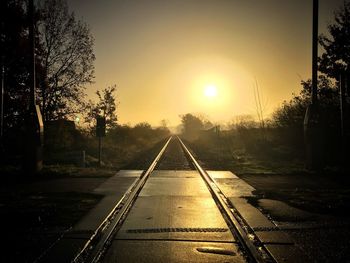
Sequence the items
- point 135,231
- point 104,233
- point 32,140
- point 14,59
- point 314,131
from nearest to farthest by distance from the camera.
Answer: point 104,233 < point 135,231 < point 32,140 < point 314,131 < point 14,59

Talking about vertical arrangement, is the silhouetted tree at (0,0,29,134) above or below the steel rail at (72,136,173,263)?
above

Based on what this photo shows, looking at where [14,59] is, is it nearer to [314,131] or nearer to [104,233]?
[314,131]

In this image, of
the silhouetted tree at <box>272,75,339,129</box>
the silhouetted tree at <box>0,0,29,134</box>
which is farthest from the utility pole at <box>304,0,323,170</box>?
the silhouetted tree at <box>0,0,29,134</box>

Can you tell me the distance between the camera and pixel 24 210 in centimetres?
791

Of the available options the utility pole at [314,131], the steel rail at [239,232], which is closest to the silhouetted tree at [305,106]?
the utility pole at [314,131]

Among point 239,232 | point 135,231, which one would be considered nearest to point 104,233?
point 135,231

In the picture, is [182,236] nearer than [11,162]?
Yes

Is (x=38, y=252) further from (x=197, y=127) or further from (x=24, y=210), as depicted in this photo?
(x=197, y=127)

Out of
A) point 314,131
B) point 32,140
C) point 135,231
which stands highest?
point 314,131

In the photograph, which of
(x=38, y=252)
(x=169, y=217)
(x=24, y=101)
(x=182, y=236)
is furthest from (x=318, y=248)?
(x=24, y=101)

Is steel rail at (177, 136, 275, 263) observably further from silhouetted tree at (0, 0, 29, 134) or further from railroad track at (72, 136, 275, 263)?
silhouetted tree at (0, 0, 29, 134)

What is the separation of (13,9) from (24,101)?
15.7ft

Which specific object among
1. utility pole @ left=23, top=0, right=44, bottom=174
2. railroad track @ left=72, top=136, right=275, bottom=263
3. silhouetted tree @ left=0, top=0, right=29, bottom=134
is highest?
silhouetted tree @ left=0, top=0, right=29, bottom=134

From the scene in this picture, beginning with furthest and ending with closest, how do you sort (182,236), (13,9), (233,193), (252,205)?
(13,9) < (233,193) < (252,205) < (182,236)
